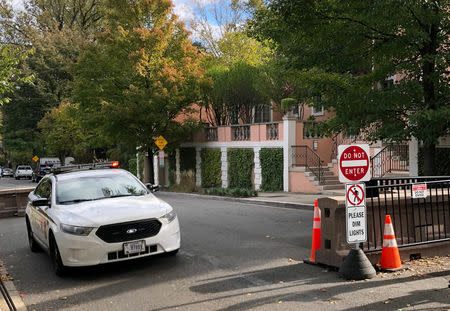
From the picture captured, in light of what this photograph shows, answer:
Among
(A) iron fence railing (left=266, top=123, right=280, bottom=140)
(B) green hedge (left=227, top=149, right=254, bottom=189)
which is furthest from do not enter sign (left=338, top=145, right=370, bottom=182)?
(B) green hedge (left=227, top=149, right=254, bottom=189)

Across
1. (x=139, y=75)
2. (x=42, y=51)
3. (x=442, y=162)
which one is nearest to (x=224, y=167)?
(x=139, y=75)

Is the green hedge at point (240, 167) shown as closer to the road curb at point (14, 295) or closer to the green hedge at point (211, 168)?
the green hedge at point (211, 168)

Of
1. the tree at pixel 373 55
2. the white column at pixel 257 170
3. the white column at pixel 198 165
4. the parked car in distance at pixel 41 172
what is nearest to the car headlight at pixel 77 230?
the tree at pixel 373 55

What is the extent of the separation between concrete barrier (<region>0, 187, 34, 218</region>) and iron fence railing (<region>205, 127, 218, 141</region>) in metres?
14.2

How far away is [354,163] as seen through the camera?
21.3 feet

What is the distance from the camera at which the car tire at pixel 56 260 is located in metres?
7.02

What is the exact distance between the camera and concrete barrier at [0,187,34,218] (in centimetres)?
1606

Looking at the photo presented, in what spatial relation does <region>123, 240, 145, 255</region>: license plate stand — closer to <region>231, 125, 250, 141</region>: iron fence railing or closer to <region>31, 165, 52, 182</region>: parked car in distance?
<region>231, 125, 250, 141</region>: iron fence railing

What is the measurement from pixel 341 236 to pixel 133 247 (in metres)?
3.08

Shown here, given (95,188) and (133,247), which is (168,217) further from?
(95,188)

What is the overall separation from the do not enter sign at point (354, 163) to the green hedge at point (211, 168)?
21.6m

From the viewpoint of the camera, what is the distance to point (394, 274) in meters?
6.62

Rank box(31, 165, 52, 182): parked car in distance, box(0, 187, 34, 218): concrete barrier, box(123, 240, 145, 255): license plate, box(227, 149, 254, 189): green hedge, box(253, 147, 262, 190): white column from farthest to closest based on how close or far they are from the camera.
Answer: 1. box(31, 165, 52, 182): parked car in distance
2. box(227, 149, 254, 189): green hedge
3. box(253, 147, 262, 190): white column
4. box(0, 187, 34, 218): concrete barrier
5. box(123, 240, 145, 255): license plate

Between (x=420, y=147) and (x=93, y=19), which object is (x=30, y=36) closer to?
(x=93, y=19)
